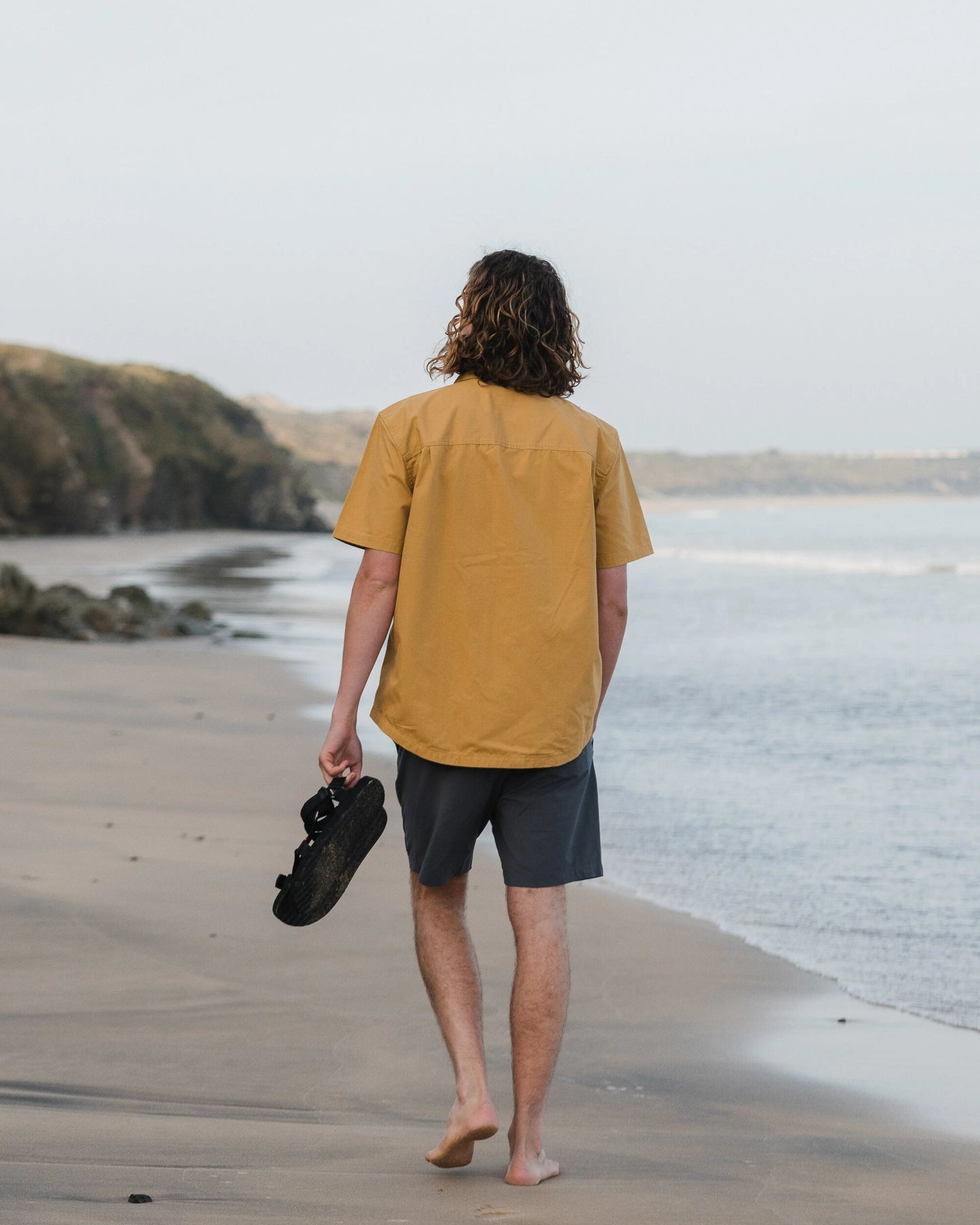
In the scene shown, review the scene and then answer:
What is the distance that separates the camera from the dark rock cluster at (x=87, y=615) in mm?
13930

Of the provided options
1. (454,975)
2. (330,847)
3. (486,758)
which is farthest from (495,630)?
(454,975)

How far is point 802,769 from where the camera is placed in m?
7.95

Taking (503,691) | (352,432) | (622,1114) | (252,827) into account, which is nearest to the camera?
(503,691)

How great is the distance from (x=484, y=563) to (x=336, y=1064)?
1360 millimetres

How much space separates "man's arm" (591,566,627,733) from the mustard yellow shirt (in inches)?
4.7

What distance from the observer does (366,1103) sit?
3.05 m

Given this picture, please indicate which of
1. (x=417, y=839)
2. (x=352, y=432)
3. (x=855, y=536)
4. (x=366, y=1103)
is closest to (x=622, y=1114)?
(x=366, y=1103)

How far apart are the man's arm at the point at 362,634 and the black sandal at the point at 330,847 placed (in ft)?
0.30

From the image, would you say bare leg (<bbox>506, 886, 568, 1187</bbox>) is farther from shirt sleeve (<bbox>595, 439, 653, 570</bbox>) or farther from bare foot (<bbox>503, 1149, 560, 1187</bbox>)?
shirt sleeve (<bbox>595, 439, 653, 570</bbox>)

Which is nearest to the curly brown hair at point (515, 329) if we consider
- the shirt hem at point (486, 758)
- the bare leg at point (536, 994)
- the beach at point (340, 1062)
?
the shirt hem at point (486, 758)

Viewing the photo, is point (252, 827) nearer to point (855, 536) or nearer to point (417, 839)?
point (417, 839)

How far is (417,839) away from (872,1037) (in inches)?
66.3

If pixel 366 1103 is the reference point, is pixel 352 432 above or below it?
above

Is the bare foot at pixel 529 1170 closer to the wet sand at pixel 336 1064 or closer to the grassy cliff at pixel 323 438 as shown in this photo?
the wet sand at pixel 336 1064
